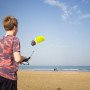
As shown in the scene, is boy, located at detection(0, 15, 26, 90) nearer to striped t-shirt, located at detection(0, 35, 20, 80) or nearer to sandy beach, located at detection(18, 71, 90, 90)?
striped t-shirt, located at detection(0, 35, 20, 80)

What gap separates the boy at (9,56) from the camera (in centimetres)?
254

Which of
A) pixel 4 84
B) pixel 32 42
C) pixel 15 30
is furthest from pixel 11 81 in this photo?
pixel 32 42

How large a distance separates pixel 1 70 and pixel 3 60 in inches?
6.0

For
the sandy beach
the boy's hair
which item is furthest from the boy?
the sandy beach

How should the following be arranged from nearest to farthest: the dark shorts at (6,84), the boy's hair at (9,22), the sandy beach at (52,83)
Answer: the dark shorts at (6,84), the boy's hair at (9,22), the sandy beach at (52,83)

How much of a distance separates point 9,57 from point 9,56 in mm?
15

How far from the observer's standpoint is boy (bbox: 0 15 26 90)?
254 cm

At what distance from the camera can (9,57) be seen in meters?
2.63

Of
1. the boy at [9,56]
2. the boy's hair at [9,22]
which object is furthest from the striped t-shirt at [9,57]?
the boy's hair at [9,22]

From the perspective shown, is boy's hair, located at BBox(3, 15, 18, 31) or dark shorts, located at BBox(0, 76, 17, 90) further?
boy's hair, located at BBox(3, 15, 18, 31)

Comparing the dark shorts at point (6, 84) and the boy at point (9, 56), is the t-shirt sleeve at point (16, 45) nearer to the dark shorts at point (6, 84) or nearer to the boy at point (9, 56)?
the boy at point (9, 56)

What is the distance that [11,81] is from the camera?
2.56 m

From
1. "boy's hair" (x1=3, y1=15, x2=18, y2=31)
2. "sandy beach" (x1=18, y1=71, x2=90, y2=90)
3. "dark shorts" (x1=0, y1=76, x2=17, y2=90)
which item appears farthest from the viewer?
"sandy beach" (x1=18, y1=71, x2=90, y2=90)

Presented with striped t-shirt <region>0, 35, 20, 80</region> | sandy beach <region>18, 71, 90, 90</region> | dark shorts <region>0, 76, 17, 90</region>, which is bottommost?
sandy beach <region>18, 71, 90, 90</region>
